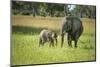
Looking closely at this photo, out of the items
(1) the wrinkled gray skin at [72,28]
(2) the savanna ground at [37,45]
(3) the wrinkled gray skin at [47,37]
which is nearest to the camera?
(2) the savanna ground at [37,45]

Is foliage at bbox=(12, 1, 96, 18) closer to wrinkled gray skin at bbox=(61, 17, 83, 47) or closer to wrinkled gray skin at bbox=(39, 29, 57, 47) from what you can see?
wrinkled gray skin at bbox=(61, 17, 83, 47)

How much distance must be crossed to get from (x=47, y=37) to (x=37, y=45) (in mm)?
180

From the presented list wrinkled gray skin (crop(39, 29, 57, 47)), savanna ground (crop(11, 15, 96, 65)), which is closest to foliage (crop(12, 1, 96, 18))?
savanna ground (crop(11, 15, 96, 65))

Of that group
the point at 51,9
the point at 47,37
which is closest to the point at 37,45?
the point at 47,37

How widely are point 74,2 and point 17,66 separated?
1.19 meters

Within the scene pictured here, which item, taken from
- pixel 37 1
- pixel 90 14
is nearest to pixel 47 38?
pixel 37 1

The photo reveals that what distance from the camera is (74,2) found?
2.81 metres

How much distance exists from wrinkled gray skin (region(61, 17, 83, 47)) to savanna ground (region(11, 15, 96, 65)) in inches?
2.4

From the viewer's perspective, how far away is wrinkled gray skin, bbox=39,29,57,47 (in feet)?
8.60

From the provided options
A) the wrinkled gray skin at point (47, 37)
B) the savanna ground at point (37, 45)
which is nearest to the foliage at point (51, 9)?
the savanna ground at point (37, 45)

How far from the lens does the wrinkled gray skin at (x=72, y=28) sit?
275 centimetres

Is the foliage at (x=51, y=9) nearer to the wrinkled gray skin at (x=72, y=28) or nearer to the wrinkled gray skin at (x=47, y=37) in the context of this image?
the wrinkled gray skin at (x=72, y=28)

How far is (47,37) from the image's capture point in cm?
266

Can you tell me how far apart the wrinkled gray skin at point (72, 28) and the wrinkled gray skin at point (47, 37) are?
133 mm
